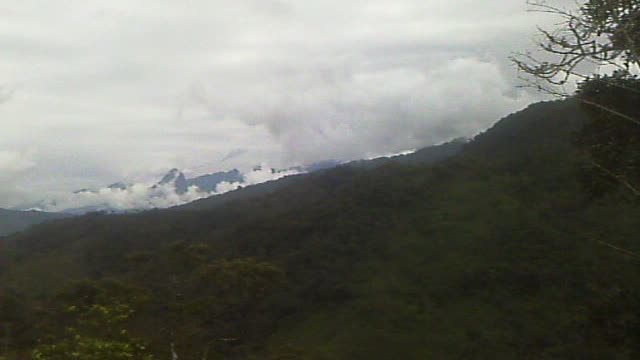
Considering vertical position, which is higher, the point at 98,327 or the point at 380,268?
the point at 98,327

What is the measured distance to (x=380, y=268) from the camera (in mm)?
65062

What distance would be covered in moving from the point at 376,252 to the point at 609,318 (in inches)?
2272

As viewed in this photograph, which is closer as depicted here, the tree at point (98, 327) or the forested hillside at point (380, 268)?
the tree at point (98, 327)

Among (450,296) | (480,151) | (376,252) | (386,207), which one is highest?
(480,151)

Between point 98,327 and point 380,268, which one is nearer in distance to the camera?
point 98,327

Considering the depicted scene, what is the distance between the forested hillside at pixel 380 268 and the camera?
11633 millimetres

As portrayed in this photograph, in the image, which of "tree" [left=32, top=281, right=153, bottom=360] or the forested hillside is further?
the forested hillside

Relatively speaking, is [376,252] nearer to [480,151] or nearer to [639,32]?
[480,151]

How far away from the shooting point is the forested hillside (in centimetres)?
1163

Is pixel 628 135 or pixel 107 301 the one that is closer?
pixel 107 301

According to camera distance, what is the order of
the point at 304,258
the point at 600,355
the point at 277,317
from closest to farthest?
the point at 600,355 < the point at 277,317 < the point at 304,258

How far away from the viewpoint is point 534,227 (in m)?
60.4

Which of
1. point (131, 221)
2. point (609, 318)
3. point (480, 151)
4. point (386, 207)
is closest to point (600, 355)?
point (609, 318)

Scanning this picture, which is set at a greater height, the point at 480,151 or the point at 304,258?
the point at 480,151
